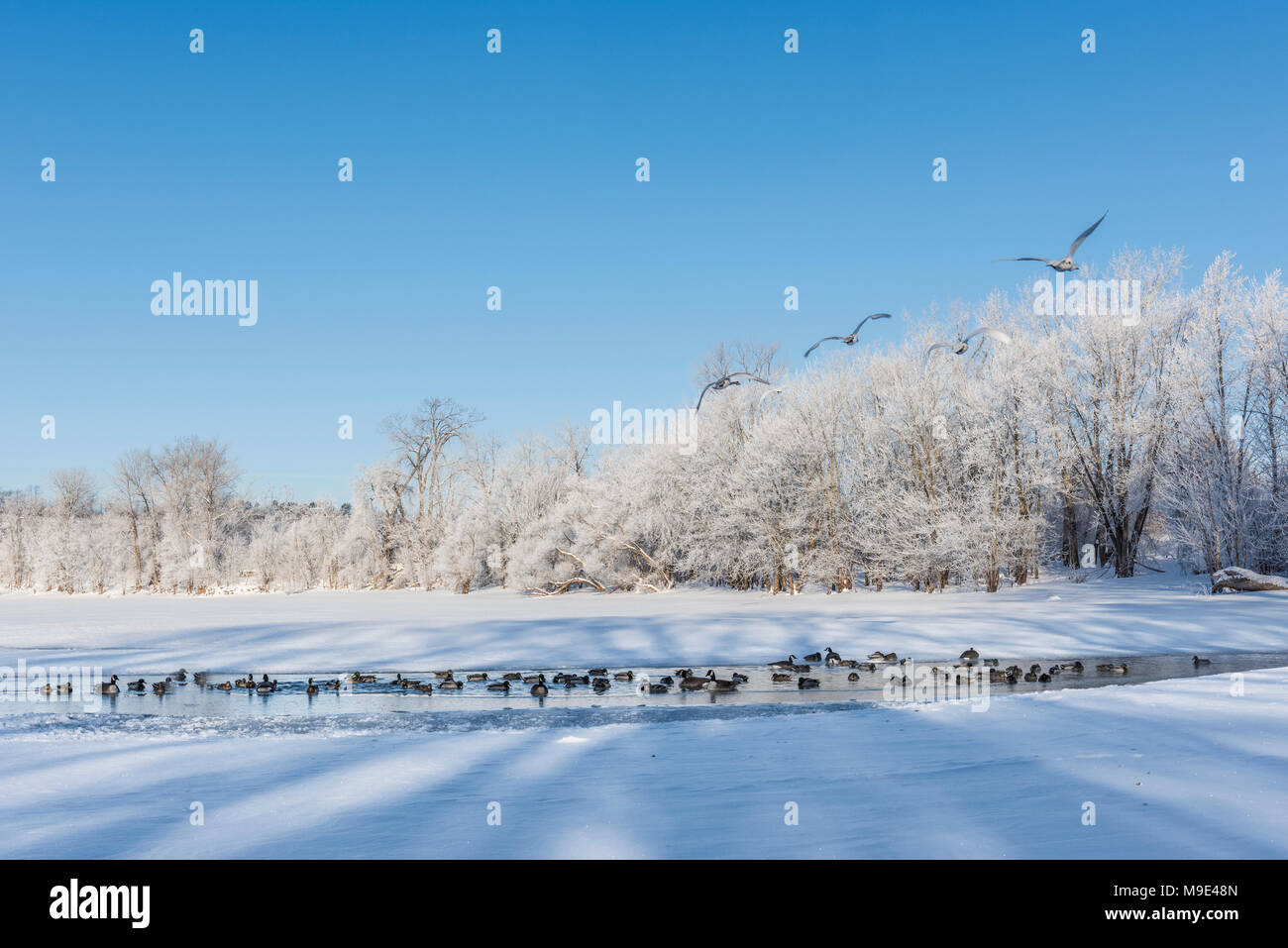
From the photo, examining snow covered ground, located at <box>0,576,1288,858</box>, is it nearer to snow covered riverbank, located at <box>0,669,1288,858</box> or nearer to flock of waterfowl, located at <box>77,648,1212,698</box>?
snow covered riverbank, located at <box>0,669,1288,858</box>

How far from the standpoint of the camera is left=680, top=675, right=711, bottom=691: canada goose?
36.9 feet

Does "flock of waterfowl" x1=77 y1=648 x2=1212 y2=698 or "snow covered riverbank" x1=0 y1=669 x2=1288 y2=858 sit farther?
"flock of waterfowl" x1=77 y1=648 x2=1212 y2=698

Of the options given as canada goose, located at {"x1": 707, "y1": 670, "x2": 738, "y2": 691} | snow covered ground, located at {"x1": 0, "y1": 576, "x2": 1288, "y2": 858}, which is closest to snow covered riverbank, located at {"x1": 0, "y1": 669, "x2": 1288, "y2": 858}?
snow covered ground, located at {"x1": 0, "y1": 576, "x2": 1288, "y2": 858}

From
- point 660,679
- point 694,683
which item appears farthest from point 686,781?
point 660,679

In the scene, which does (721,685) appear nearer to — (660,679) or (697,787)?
(660,679)

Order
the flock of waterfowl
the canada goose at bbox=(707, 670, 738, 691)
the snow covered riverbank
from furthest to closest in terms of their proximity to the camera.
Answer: the flock of waterfowl
the canada goose at bbox=(707, 670, 738, 691)
the snow covered riverbank

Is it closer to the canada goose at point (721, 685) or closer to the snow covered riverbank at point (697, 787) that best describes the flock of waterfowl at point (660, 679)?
the canada goose at point (721, 685)

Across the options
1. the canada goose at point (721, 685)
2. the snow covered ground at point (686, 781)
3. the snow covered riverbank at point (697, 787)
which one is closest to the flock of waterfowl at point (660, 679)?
the canada goose at point (721, 685)

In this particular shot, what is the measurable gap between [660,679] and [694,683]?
3.75 ft

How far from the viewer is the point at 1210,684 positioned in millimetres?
9859

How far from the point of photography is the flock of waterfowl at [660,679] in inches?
448
